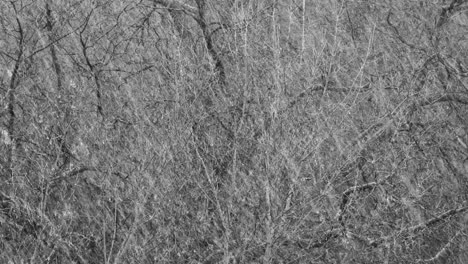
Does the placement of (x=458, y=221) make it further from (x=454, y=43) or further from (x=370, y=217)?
(x=454, y=43)

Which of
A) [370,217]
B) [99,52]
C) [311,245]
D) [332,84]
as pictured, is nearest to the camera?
[311,245]

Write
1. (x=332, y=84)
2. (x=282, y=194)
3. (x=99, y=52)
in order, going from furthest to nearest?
(x=99, y=52), (x=332, y=84), (x=282, y=194)

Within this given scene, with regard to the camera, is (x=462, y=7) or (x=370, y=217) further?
(x=462, y=7)

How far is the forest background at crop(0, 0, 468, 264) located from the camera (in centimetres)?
675

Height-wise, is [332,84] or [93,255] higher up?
[332,84]

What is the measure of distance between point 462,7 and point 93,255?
469 centimetres

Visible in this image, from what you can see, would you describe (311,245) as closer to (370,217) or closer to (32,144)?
(370,217)

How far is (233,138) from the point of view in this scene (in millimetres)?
7348

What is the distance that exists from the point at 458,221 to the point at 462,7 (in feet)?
7.66

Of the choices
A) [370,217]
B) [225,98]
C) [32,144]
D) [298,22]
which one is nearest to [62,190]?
[32,144]

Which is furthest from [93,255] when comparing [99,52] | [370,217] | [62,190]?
[99,52]

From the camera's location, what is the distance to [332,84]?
30.7 ft

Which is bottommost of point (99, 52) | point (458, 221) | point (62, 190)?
point (458, 221)

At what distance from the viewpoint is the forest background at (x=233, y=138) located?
675cm
